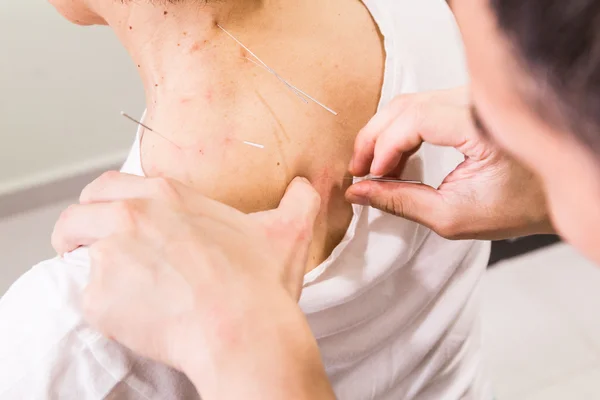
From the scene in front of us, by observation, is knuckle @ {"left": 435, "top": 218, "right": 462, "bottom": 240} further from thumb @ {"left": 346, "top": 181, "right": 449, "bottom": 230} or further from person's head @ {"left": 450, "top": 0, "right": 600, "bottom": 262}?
person's head @ {"left": 450, "top": 0, "right": 600, "bottom": 262}

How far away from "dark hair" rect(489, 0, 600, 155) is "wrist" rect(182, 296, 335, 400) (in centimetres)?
30

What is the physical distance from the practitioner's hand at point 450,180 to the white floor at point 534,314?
956 mm

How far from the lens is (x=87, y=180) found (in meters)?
1.95

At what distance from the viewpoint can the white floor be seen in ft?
5.10

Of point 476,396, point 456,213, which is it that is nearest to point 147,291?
point 456,213

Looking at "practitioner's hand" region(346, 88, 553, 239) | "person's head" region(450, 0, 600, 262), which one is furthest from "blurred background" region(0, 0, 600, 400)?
"person's head" region(450, 0, 600, 262)

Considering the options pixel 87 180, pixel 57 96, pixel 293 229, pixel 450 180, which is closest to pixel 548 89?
pixel 293 229

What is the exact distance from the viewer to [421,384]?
2.76ft

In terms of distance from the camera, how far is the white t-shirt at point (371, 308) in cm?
55

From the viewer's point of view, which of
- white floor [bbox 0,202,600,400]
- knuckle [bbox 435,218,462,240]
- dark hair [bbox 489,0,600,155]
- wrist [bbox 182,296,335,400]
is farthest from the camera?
white floor [bbox 0,202,600,400]

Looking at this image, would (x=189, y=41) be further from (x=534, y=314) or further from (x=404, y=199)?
(x=534, y=314)

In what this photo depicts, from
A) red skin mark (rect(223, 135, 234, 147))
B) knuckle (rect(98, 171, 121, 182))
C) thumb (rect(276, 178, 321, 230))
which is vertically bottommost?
thumb (rect(276, 178, 321, 230))

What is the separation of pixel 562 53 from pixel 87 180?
6.13 ft

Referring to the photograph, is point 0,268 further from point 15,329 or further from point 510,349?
point 510,349
